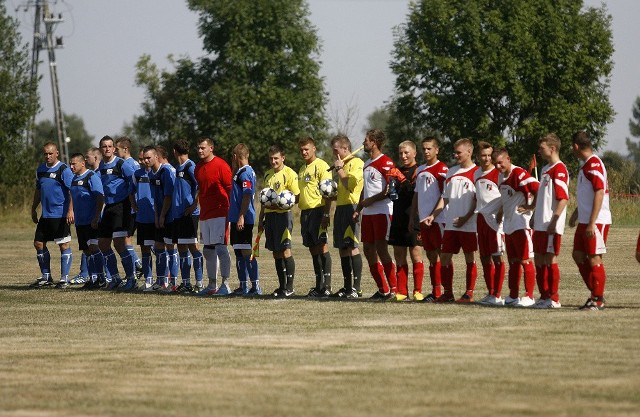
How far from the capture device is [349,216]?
1631 centimetres

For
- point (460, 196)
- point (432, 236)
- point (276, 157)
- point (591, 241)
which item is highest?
point (276, 157)

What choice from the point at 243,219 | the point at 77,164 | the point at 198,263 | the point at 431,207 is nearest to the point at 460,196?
the point at 431,207

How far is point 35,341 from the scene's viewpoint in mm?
12500

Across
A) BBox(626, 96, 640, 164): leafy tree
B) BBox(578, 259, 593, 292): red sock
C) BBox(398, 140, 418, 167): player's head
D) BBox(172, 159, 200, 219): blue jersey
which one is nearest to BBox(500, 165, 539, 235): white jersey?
BBox(578, 259, 593, 292): red sock

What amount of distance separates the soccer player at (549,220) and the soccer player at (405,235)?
178 centimetres

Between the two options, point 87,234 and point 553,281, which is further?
point 87,234

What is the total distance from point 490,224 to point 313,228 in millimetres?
2614

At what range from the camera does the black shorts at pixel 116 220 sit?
763 inches

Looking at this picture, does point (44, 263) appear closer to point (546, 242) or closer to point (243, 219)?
point (243, 219)

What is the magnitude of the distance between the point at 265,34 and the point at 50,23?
24860 millimetres

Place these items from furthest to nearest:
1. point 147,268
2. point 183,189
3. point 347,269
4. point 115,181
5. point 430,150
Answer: point 115,181
point 147,268
point 183,189
point 347,269
point 430,150

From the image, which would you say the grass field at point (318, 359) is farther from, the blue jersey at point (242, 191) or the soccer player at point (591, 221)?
the blue jersey at point (242, 191)

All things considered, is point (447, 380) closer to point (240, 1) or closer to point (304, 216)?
point (304, 216)

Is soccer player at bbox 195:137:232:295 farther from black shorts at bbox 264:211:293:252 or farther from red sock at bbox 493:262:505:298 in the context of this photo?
red sock at bbox 493:262:505:298
